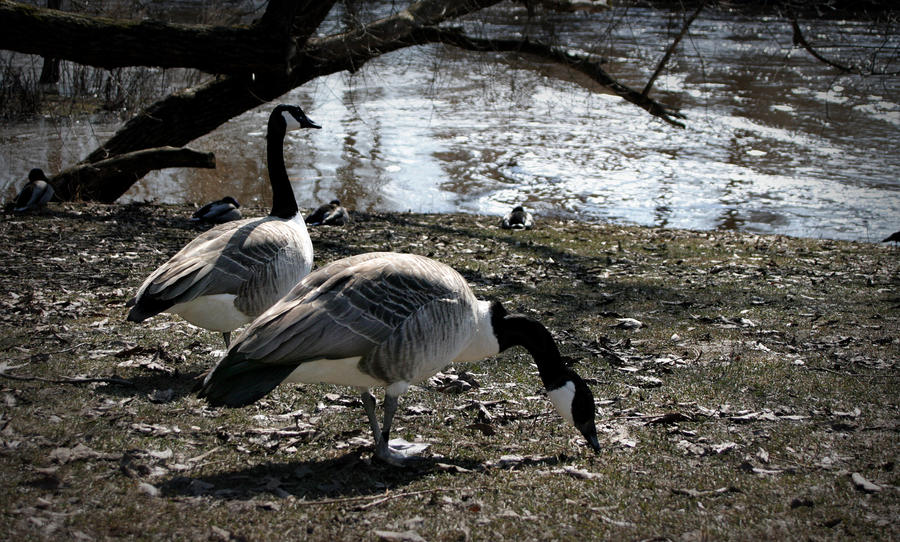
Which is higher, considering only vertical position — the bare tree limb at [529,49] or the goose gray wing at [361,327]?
the bare tree limb at [529,49]

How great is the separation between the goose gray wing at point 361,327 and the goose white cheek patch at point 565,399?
0.66 metres

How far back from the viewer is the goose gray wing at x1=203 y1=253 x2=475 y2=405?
12.7ft

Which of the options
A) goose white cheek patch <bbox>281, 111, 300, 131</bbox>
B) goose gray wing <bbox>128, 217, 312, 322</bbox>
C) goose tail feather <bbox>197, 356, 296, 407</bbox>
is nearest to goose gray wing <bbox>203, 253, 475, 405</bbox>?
goose tail feather <bbox>197, 356, 296, 407</bbox>

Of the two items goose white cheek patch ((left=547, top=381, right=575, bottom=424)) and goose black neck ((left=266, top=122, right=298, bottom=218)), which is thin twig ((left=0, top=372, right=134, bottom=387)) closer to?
goose black neck ((left=266, top=122, right=298, bottom=218))

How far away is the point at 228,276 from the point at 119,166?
6906 mm

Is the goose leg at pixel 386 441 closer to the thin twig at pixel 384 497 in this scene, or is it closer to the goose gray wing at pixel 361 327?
the goose gray wing at pixel 361 327

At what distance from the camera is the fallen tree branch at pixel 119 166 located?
36.0 feet

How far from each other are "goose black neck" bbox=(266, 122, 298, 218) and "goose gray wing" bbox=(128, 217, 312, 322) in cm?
44

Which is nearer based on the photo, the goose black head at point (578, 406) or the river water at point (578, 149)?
the goose black head at point (578, 406)

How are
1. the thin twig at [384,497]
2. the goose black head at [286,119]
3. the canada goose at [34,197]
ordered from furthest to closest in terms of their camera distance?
1. the canada goose at [34,197]
2. the goose black head at [286,119]
3. the thin twig at [384,497]

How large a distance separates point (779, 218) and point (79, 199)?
38.7 feet

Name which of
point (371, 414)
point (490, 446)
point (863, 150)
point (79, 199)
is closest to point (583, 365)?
point (490, 446)

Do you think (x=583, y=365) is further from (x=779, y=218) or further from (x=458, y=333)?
(x=779, y=218)

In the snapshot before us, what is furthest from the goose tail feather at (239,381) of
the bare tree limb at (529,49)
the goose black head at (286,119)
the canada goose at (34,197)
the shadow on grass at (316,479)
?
the bare tree limb at (529,49)
